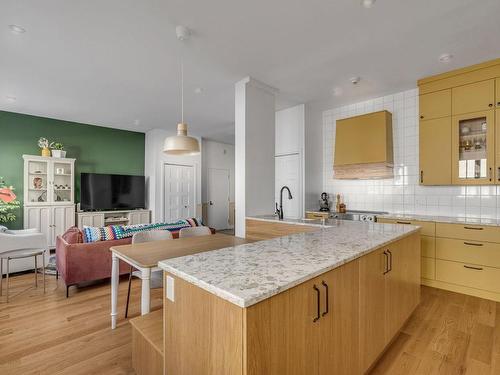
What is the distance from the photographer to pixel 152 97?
4.03 metres

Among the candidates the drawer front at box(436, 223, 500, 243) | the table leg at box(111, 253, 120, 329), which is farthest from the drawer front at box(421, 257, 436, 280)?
the table leg at box(111, 253, 120, 329)

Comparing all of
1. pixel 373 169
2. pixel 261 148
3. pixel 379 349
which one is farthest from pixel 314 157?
pixel 379 349

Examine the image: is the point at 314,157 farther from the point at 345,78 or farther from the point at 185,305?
the point at 185,305

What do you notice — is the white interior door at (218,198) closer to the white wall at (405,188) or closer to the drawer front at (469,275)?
the white wall at (405,188)

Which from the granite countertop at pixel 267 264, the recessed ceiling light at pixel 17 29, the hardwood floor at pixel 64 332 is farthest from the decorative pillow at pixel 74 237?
the granite countertop at pixel 267 264

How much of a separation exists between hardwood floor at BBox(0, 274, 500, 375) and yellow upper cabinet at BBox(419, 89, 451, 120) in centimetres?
216

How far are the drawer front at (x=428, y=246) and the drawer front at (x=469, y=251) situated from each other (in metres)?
0.04

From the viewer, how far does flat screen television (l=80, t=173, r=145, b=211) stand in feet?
17.9

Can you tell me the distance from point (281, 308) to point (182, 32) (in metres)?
2.39

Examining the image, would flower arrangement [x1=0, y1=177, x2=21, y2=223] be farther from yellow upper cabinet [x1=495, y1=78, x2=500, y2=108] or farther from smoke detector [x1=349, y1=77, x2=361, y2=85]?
yellow upper cabinet [x1=495, y1=78, x2=500, y2=108]

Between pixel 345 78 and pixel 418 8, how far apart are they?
4.17 feet

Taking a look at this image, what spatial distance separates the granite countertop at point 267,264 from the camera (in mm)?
893

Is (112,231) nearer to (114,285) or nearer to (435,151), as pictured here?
(114,285)

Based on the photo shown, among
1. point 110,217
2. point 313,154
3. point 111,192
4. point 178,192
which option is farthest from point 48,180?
point 313,154
